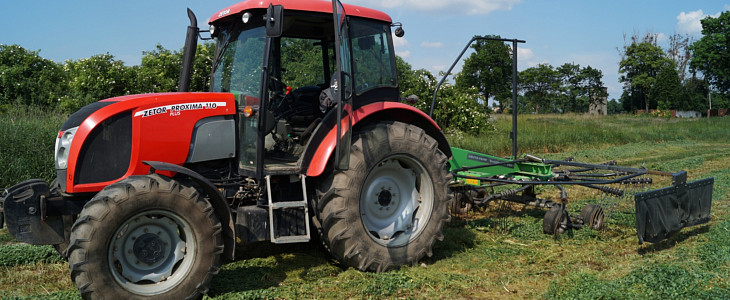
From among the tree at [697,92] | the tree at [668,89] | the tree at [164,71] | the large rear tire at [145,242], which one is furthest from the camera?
the tree at [697,92]

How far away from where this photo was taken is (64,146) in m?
4.61

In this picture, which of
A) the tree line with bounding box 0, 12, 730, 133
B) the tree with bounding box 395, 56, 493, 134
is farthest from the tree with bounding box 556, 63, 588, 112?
the tree with bounding box 395, 56, 493, 134

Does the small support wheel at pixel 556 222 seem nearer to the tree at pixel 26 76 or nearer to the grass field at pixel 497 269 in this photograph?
the grass field at pixel 497 269

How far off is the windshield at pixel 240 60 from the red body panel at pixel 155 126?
0.38 m

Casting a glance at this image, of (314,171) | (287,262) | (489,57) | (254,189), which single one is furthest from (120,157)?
(489,57)

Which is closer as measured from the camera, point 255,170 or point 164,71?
point 255,170

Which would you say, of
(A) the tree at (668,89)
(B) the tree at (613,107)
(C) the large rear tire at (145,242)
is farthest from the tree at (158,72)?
(B) the tree at (613,107)

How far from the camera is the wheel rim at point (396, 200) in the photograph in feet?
17.9

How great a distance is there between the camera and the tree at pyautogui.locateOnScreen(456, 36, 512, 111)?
57.3 metres

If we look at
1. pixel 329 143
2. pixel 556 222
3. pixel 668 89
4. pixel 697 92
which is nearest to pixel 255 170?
pixel 329 143

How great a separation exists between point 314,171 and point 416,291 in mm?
1363

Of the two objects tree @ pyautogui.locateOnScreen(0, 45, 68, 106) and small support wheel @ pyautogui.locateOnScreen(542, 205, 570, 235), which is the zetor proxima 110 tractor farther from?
tree @ pyautogui.locateOnScreen(0, 45, 68, 106)

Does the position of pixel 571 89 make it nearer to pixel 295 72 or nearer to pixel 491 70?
pixel 491 70

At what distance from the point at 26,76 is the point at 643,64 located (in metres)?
57.2
